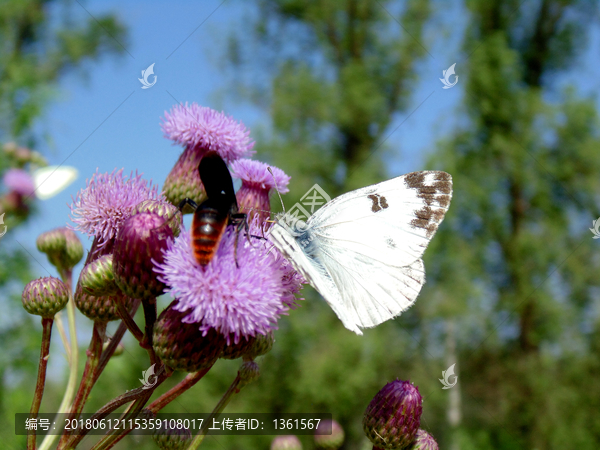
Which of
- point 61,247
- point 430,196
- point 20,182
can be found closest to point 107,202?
point 61,247

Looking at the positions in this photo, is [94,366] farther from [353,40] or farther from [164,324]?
[353,40]

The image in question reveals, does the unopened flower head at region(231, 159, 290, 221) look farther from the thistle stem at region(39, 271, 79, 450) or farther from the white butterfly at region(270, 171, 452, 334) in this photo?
the thistle stem at region(39, 271, 79, 450)

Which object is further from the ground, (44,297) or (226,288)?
(44,297)

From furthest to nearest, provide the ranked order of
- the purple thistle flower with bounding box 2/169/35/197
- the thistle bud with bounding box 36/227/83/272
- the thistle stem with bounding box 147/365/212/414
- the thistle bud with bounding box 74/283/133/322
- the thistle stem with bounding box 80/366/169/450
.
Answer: the purple thistle flower with bounding box 2/169/35/197 < the thistle bud with bounding box 36/227/83/272 < the thistle bud with bounding box 74/283/133/322 < the thistle stem with bounding box 147/365/212/414 < the thistle stem with bounding box 80/366/169/450

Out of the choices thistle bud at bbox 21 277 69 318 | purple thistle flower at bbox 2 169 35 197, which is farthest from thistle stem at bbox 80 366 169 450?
purple thistle flower at bbox 2 169 35 197

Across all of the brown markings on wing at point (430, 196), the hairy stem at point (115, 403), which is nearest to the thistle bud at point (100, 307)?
the hairy stem at point (115, 403)

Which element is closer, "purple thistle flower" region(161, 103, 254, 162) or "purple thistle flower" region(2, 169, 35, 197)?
"purple thistle flower" region(161, 103, 254, 162)

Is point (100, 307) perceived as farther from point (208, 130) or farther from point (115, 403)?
point (208, 130)
